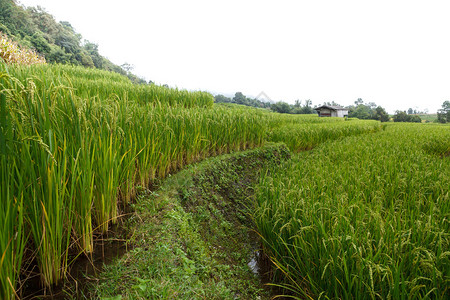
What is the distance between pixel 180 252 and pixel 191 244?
0.93 feet

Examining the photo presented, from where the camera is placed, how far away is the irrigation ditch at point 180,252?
1588 mm

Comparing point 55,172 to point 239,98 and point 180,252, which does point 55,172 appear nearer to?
point 180,252

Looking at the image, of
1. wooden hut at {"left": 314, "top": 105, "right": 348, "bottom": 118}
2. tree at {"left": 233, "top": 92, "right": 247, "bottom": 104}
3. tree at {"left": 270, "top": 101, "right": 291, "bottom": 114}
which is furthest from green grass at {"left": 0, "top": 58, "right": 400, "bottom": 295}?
tree at {"left": 233, "top": 92, "right": 247, "bottom": 104}

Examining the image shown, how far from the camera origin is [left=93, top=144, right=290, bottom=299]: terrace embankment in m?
1.66

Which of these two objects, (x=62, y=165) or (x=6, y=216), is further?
(x=62, y=165)

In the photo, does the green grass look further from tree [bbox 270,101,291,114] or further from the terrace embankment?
tree [bbox 270,101,291,114]

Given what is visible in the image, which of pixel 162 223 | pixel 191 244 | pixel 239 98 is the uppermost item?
pixel 239 98

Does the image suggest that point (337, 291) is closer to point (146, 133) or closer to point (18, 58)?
point (146, 133)

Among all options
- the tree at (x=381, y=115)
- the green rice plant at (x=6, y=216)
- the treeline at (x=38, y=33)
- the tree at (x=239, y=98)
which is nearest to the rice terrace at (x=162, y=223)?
the green rice plant at (x=6, y=216)

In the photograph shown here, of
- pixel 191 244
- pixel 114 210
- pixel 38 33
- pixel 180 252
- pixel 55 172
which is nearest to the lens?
pixel 55 172

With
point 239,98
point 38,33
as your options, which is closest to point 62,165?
point 38,33

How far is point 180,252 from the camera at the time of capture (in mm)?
2037

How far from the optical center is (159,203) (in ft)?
8.73

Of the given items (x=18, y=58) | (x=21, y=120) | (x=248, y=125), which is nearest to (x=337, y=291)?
(x=21, y=120)
